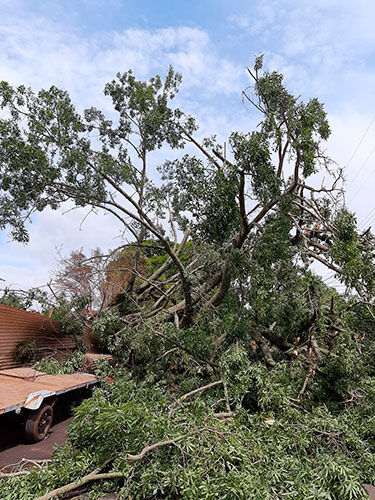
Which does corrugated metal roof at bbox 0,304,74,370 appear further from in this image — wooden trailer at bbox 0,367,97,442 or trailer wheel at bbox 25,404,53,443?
trailer wheel at bbox 25,404,53,443

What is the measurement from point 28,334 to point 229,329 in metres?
4.48

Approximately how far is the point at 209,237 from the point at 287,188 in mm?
1662

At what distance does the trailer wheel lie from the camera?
17.1ft

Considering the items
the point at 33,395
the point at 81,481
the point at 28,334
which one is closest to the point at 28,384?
the point at 33,395

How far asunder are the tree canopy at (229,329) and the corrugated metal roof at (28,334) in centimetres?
98

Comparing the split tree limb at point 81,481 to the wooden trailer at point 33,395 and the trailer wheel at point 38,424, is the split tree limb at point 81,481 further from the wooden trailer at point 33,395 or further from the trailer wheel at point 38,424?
the trailer wheel at point 38,424

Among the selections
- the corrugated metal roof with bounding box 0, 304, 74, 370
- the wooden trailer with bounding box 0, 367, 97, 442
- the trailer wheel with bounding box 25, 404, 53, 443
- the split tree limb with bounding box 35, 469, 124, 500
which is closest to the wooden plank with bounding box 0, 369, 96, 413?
the wooden trailer with bounding box 0, 367, 97, 442

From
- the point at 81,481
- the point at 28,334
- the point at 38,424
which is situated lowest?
the point at 81,481

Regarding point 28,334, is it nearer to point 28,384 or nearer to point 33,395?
point 28,384

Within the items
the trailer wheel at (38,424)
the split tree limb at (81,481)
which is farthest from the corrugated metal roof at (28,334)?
the split tree limb at (81,481)

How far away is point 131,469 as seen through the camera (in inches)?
138

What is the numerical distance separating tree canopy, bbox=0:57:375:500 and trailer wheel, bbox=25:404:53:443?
887 mm

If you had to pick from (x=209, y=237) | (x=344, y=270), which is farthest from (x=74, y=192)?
(x=344, y=270)

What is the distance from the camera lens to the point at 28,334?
7.86 meters
